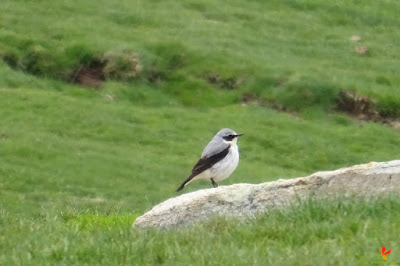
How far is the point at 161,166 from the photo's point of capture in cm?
2739

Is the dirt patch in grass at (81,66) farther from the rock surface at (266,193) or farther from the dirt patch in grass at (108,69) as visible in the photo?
the rock surface at (266,193)

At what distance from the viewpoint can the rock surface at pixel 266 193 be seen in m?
10.5

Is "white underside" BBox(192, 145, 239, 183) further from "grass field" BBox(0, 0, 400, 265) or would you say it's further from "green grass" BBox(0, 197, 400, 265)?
"green grass" BBox(0, 197, 400, 265)

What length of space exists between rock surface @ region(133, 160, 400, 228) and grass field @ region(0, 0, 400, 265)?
834cm

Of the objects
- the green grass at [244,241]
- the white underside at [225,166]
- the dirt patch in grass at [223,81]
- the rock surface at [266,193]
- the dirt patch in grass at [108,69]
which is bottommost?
the dirt patch in grass at [223,81]

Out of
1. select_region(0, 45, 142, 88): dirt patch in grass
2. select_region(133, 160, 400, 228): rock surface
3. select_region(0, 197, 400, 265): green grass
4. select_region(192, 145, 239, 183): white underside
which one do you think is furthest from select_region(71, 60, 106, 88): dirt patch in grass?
select_region(0, 197, 400, 265): green grass

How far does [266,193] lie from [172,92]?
23455mm

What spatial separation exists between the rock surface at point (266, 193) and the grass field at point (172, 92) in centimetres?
834

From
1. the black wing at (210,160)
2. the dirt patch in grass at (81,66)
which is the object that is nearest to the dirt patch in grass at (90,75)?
the dirt patch in grass at (81,66)

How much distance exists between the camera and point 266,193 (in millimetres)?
10758

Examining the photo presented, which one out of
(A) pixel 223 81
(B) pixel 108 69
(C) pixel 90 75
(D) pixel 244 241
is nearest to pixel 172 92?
(A) pixel 223 81

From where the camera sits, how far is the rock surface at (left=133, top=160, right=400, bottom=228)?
34.4 feet

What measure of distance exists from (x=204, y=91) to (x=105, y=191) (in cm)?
979

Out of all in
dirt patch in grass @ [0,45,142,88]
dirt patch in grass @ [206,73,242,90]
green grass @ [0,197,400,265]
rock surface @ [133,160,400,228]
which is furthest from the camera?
dirt patch in grass @ [206,73,242,90]
